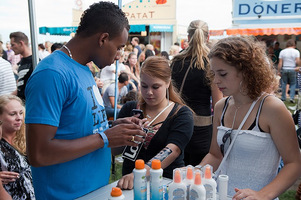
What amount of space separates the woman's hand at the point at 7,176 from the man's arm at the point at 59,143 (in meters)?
0.93

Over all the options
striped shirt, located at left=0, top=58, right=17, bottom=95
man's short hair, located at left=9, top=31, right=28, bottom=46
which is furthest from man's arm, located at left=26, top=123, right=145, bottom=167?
man's short hair, located at left=9, top=31, right=28, bottom=46

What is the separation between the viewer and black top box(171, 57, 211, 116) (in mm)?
2697

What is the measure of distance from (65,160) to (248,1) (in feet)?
23.7

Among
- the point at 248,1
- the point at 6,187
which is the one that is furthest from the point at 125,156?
the point at 248,1

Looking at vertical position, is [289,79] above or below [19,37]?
below

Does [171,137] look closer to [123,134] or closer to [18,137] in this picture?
[123,134]

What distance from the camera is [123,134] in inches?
54.7

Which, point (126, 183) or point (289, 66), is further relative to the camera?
point (289, 66)

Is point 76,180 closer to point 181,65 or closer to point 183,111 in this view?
point 183,111

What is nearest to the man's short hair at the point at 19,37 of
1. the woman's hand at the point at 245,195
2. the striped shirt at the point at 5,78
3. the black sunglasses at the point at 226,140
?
the striped shirt at the point at 5,78

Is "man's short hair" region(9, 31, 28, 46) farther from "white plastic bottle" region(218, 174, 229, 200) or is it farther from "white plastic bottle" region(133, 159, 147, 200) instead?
"white plastic bottle" region(218, 174, 229, 200)

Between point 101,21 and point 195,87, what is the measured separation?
150cm

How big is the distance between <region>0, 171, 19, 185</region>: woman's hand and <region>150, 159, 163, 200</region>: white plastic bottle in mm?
1199

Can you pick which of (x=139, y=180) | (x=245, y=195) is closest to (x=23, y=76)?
(x=139, y=180)
